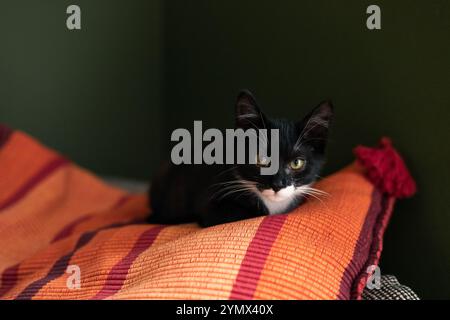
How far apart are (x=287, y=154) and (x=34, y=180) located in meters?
1.01

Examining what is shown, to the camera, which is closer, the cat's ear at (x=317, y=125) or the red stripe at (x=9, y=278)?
the cat's ear at (x=317, y=125)

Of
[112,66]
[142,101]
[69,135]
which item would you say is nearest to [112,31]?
[112,66]

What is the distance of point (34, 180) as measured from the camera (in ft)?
5.88

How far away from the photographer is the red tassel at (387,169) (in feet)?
4.20

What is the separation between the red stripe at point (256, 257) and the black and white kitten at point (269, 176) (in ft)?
0.36

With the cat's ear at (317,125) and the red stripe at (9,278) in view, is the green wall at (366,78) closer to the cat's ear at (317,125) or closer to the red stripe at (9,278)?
the cat's ear at (317,125)

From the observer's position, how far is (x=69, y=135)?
2.15 metres

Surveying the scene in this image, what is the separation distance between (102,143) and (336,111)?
3.67 feet

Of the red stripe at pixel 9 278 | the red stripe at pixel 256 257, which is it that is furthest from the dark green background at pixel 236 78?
the red stripe at pixel 9 278

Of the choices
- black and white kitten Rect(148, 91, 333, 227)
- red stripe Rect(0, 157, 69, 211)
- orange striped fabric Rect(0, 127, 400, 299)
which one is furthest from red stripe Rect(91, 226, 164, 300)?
red stripe Rect(0, 157, 69, 211)

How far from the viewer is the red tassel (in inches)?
50.4

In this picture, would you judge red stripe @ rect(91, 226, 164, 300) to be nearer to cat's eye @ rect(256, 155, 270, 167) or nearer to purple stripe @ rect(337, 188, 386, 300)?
cat's eye @ rect(256, 155, 270, 167)

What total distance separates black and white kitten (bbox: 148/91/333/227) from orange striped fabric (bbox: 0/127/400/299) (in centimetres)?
6
